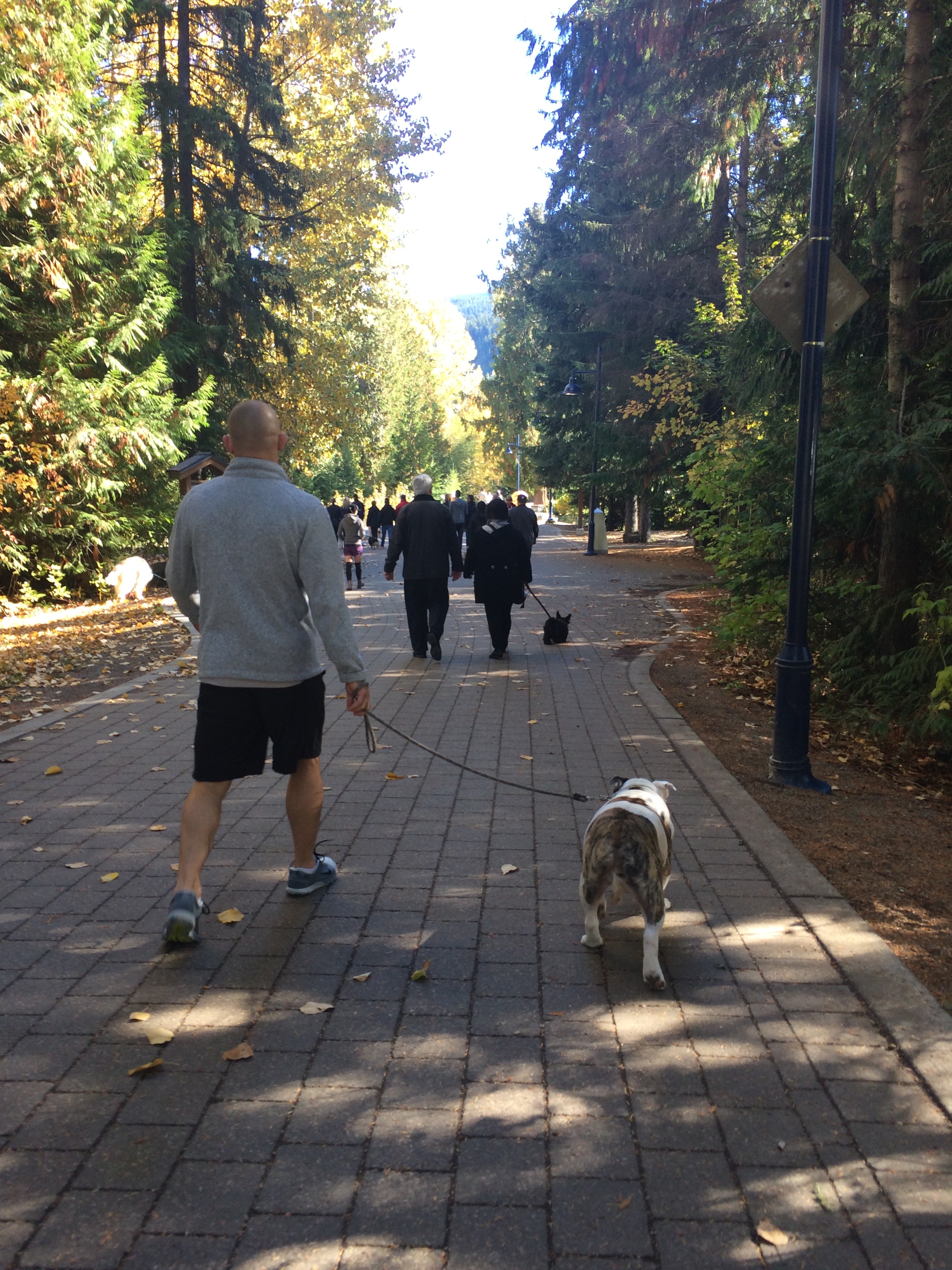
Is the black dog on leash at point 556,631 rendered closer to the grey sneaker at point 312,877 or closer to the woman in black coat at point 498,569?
→ the woman in black coat at point 498,569

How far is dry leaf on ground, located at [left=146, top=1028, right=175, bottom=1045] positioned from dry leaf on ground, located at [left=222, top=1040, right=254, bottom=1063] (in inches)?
8.5

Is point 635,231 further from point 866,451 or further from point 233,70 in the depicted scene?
point 866,451

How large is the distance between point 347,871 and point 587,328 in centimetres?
2964

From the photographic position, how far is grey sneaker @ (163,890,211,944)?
3969 millimetres

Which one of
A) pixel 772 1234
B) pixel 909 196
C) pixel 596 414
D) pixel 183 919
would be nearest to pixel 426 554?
pixel 909 196

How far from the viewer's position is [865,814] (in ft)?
20.1

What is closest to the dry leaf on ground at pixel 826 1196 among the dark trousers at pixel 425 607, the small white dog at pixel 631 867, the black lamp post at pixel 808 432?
the small white dog at pixel 631 867

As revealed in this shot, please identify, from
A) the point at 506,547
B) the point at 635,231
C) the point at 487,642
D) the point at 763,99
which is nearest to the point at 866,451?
the point at 506,547

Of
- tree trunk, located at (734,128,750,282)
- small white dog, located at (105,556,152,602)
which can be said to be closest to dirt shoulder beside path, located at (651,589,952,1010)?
small white dog, located at (105,556,152,602)

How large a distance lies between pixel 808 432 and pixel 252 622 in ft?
12.8

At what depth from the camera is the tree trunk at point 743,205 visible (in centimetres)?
2198

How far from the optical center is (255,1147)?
279cm

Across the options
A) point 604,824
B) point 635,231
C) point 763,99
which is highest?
point 635,231

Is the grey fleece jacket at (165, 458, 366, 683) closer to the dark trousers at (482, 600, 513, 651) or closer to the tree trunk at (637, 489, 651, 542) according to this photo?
the dark trousers at (482, 600, 513, 651)
